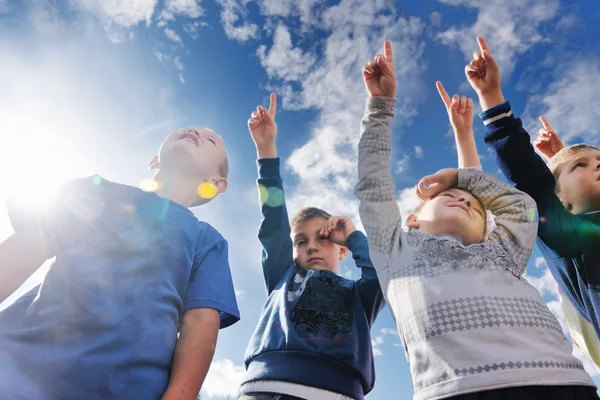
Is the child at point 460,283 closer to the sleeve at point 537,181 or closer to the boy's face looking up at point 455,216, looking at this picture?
the boy's face looking up at point 455,216

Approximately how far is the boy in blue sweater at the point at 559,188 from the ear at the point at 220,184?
2178 mm

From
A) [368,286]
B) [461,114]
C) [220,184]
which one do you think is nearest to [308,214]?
[368,286]

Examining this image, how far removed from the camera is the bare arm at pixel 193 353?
5.60 feet

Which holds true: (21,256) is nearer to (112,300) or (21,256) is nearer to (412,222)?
(112,300)

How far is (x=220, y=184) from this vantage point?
3076 millimetres

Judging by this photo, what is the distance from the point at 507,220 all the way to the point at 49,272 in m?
2.65

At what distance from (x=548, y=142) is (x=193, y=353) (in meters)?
4.44

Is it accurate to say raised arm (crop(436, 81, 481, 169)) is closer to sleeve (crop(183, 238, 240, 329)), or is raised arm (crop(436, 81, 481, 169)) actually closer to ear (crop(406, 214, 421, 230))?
ear (crop(406, 214, 421, 230))

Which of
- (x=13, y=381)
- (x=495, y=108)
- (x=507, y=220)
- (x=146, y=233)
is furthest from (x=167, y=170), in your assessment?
(x=495, y=108)

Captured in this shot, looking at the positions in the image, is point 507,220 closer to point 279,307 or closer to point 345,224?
point 345,224

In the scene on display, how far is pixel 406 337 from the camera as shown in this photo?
6.75 ft

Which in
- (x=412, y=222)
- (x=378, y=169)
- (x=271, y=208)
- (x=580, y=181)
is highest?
(x=271, y=208)

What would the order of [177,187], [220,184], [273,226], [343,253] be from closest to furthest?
1. [177,187]
2. [220,184]
3. [273,226]
4. [343,253]

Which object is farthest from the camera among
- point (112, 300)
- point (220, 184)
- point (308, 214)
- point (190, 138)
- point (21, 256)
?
point (308, 214)
